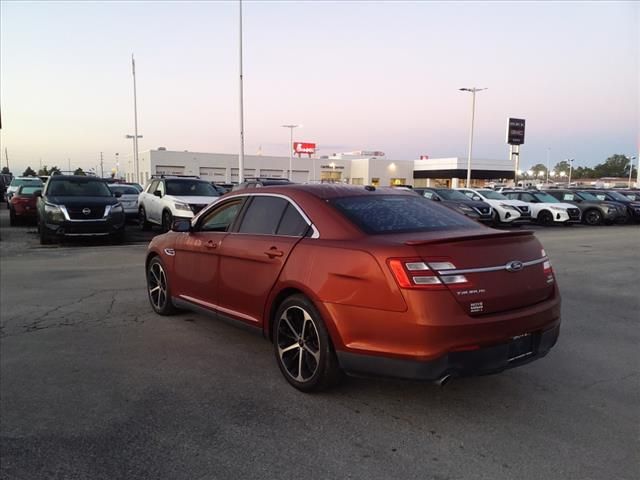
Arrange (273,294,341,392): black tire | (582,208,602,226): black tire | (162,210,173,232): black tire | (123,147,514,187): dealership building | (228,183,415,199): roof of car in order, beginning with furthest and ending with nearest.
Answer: (123,147,514,187): dealership building, (582,208,602,226): black tire, (162,210,173,232): black tire, (228,183,415,199): roof of car, (273,294,341,392): black tire

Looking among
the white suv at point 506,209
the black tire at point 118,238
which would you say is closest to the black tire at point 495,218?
the white suv at point 506,209

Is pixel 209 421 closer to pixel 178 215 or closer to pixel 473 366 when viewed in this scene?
pixel 473 366

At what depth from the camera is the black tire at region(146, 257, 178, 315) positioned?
6422 millimetres

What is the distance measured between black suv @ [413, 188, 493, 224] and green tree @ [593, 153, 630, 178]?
149m

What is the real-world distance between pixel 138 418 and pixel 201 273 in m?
1.96

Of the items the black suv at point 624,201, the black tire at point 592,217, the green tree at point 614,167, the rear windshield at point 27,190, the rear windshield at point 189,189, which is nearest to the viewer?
the rear windshield at point 189,189

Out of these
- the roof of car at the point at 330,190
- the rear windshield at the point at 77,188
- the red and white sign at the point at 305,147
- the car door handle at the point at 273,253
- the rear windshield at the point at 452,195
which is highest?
the red and white sign at the point at 305,147

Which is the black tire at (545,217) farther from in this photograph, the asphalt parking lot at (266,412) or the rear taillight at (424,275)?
the rear taillight at (424,275)

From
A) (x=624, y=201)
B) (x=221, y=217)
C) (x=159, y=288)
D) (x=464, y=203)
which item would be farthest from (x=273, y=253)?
(x=624, y=201)

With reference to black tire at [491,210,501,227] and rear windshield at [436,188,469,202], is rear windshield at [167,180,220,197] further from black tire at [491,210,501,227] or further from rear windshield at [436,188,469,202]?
black tire at [491,210,501,227]

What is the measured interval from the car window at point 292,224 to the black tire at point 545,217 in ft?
72.6

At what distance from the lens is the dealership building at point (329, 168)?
2854 inches

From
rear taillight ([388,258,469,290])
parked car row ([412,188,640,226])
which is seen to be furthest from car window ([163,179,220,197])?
rear taillight ([388,258,469,290])

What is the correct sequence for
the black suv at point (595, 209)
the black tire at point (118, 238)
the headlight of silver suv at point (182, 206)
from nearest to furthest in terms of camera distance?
1. the black tire at point (118, 238)
2. the headlight of silver suv at point (182, 206)
3. the black suv at point (595, 209)
